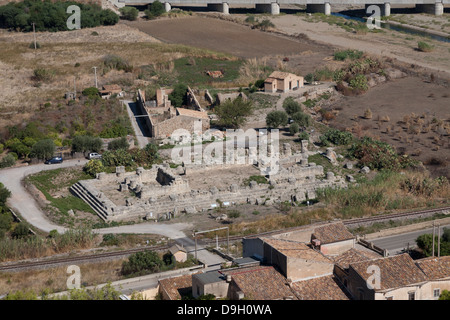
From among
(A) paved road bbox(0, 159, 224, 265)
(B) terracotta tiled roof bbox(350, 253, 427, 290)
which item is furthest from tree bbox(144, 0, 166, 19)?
(B) terracotta tiled roof bbox(350, 253, 427, 290)

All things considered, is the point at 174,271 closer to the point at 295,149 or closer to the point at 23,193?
the point at 23,193

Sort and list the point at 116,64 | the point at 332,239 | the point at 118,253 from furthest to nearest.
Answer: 1. the point at 116,64
2. the point at 118,253
3. the point at 332,239

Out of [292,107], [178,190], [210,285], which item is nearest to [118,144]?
[178,190]

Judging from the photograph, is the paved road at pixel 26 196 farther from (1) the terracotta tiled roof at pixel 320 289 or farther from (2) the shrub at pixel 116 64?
(2) the shrub at pixel 116 64

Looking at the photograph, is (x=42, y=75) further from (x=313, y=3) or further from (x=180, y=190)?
(x=313, y=3)

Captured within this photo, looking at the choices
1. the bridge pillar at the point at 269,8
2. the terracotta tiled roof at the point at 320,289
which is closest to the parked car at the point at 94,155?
the terracotta tiled roof at the point at 320,289

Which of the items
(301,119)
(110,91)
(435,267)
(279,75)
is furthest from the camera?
(279,75)
